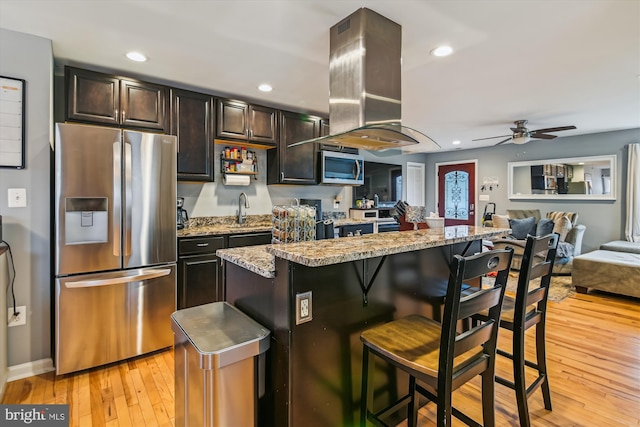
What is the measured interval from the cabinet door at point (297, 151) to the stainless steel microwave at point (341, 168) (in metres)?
0.14

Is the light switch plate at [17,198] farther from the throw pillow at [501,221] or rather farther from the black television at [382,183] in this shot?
the throw pillow at [501,221]

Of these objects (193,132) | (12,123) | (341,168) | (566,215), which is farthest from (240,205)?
(566,215)

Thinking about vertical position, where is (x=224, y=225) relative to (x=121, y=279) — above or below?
above

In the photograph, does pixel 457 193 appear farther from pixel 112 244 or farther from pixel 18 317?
pixel 18 317

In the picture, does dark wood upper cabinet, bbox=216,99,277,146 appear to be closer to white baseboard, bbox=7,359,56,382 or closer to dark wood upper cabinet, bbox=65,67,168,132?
dark wood upper cabinet, bbox=65,67,168,132

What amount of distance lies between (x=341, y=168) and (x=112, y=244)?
288 centimetres

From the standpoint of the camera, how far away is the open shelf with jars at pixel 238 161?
381 centimetres

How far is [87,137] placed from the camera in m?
2.37

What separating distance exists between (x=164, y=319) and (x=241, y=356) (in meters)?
1.72

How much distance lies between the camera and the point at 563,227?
5.16m

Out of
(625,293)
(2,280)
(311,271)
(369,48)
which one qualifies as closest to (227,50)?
(369,48)

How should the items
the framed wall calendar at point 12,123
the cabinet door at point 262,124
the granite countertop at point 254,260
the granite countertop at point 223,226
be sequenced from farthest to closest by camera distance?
the cabinet door at point 262,124 → the granite countertop at point 223,226 → the framed wall calendar at point 12,123 → the granite countertop at point 254,260

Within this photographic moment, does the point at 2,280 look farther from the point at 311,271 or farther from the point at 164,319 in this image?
the point at 311,271

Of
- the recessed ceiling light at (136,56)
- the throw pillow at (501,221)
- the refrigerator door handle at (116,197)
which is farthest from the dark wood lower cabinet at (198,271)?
the throw pillow at (501,221)
